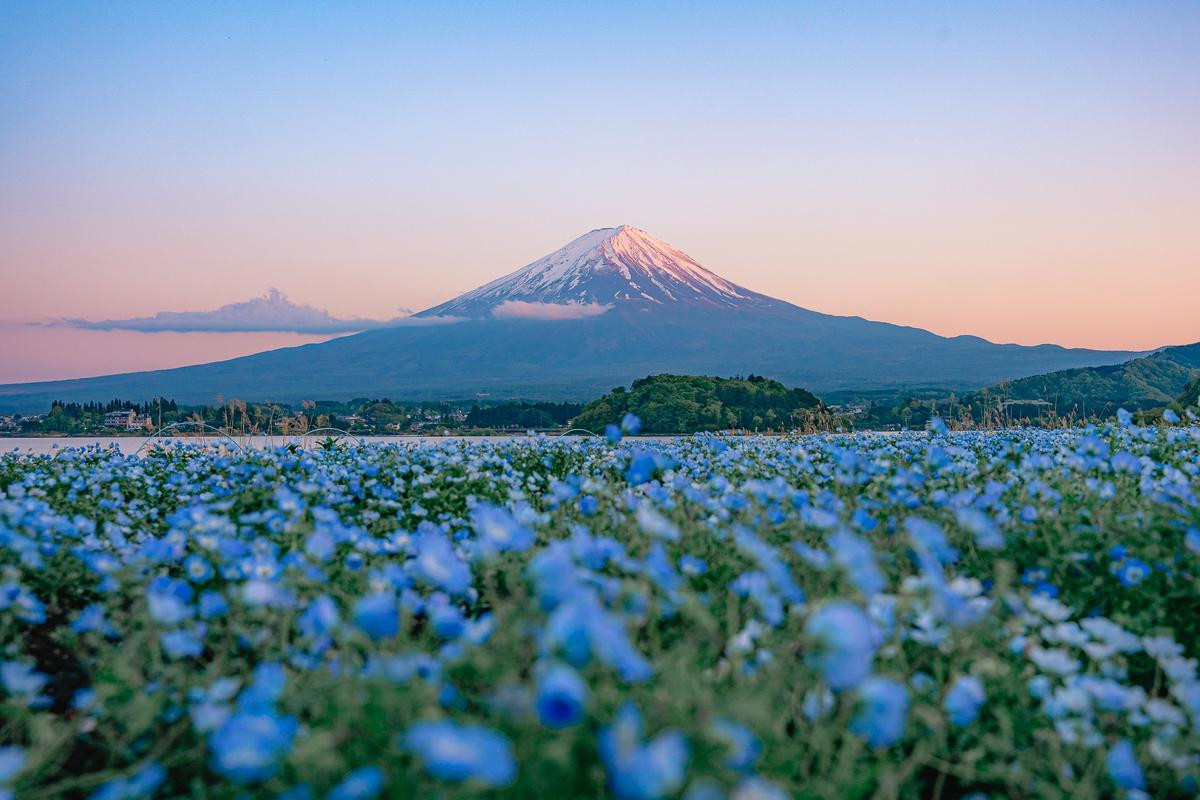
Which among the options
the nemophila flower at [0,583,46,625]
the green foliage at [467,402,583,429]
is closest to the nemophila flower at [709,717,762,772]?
the nemophila flower at [0,583,46,625]

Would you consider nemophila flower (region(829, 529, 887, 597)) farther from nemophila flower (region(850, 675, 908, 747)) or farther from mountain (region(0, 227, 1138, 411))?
mountain (region(0, 227, 1138, 411))

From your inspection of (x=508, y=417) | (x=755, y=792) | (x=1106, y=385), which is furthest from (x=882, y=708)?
(x=1106, y=385)

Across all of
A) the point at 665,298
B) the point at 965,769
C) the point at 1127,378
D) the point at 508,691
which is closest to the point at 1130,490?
the point at 965,769

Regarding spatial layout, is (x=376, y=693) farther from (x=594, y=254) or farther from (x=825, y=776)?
(x=594, y=254)

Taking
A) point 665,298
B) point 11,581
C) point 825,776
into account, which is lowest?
point 825,776

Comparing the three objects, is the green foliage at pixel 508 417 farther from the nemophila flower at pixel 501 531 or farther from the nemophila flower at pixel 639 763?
the nemophila flower at pixel 639 763

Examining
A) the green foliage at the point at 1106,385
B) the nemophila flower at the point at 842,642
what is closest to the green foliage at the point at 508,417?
the green foliage at the point at 1106,385
